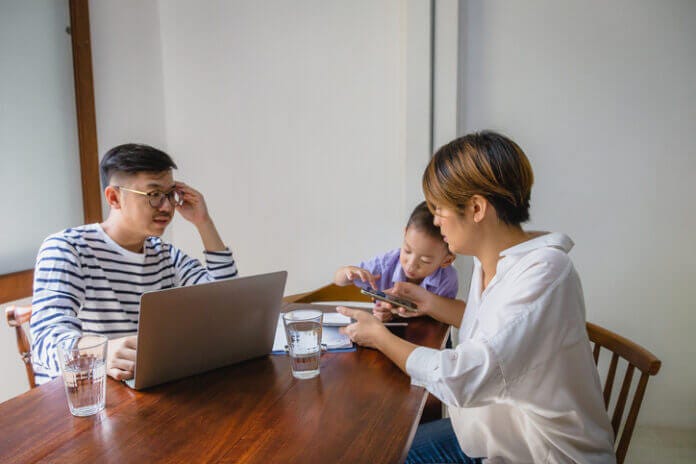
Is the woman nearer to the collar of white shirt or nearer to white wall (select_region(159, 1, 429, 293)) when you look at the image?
the collar of white shirt

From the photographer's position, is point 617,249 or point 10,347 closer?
point 10,347

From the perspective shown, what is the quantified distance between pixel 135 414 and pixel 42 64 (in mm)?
1947

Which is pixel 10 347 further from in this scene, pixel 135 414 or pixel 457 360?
pixel 457 360

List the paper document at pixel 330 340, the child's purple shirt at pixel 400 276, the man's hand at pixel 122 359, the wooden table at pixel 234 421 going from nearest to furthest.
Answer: the wooden table at pixel 234 421 → the man's hand at pixel 122 359 → the paper document at pixel 330 340 → the child's purple shirt at pixel 400 276

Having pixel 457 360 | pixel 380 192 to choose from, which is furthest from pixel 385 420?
pixel 380 192

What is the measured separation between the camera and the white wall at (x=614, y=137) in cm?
224

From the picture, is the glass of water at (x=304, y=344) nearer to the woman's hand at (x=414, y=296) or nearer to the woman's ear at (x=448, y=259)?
the woman's hand at (x=414, y=296)

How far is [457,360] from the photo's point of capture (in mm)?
1037

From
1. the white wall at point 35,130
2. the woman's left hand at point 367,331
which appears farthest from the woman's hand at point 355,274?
→ the white wall at point 35,130

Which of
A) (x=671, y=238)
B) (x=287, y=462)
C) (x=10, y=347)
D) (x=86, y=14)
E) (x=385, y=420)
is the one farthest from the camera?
(x=86, y=14)

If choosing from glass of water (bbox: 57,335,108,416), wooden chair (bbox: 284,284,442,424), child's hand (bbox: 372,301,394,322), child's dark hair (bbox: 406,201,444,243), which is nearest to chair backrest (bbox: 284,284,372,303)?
wooden chair (bbox: 284,284,442,424)

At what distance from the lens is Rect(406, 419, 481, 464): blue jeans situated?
1.29 meters

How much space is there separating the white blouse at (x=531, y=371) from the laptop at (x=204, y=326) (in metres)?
0.35

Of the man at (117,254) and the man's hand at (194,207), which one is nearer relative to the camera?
the man at (117,254)
